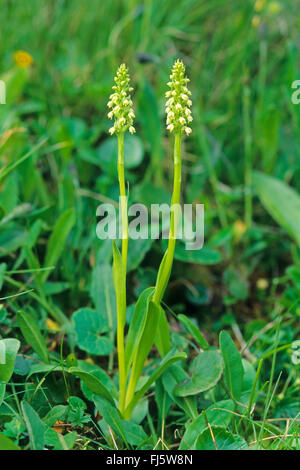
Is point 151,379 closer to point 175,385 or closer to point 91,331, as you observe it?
point 175,385

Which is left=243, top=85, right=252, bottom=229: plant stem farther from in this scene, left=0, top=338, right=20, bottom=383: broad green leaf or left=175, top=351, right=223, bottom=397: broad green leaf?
left=0, top=338, right=20, bottom=383: broad green leaf

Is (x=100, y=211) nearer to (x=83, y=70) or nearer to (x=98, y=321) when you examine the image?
(x=98, y=321)

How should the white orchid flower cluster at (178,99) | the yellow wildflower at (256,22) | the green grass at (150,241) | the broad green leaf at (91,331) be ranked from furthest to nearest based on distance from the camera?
the yellow wildflower at (256,22) → the broad green leaf at (91,331) → the green grass at (150,241) → the white orchid flower cluster at (178,99)

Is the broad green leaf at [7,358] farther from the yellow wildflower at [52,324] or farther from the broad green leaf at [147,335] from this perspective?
the yellow wildflower at [52,324]

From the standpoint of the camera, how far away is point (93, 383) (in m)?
1.10

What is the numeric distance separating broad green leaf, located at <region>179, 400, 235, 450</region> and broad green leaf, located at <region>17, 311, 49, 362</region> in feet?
1.23

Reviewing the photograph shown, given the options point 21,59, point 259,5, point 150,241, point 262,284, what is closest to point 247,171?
point 262,284

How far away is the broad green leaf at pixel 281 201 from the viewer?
194 centimetres

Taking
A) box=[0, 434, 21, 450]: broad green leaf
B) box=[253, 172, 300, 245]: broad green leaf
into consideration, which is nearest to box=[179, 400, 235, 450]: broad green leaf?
box=[0, 434, 21, 450]: broad green leaf

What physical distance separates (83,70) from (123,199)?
172 centimetres

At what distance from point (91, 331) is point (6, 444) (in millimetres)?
433

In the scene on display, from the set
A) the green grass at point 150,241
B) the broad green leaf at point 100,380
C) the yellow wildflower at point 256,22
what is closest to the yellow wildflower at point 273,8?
the green grass at point 150,241

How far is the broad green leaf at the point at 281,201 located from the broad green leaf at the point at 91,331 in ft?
2.89

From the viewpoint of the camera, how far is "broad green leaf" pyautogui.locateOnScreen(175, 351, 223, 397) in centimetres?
119
